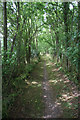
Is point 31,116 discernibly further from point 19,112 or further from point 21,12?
point 21,12

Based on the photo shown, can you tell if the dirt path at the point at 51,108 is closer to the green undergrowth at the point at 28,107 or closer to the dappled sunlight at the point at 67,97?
the green undergrowth at the point at 28,107

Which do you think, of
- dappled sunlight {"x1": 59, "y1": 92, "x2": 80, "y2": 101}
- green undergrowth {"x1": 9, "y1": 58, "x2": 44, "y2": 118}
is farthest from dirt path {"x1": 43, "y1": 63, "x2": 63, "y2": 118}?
dappled sunlight {"x1": 59, "y1": 92, "x2": 80, "y2": 101}

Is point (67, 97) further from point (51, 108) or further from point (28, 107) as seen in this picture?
point (28, 107)

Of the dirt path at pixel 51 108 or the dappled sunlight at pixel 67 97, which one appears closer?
the dirt path at pixel 51 108

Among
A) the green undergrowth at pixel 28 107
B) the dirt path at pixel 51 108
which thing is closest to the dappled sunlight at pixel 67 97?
the dirt path at pixel 51 108

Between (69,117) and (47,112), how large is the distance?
0.89m

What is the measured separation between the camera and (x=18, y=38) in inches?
187

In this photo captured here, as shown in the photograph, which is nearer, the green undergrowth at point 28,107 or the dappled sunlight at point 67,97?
the green undergrowth at point 28,107

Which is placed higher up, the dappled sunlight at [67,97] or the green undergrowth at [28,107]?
the dappled sunlight at [67,97]

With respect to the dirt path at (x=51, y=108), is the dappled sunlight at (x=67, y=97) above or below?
above

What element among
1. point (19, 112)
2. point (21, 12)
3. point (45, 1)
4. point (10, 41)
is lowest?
point (19, 112)

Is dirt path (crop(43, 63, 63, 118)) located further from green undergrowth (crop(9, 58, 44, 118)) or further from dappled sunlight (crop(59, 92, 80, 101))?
dappled sunlight (crop(59, 92, 80, 101))

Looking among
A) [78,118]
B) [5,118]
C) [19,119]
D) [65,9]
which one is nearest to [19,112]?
[19,119]

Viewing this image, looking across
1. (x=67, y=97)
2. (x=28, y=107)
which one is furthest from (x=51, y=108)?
(x=67, y=97)
